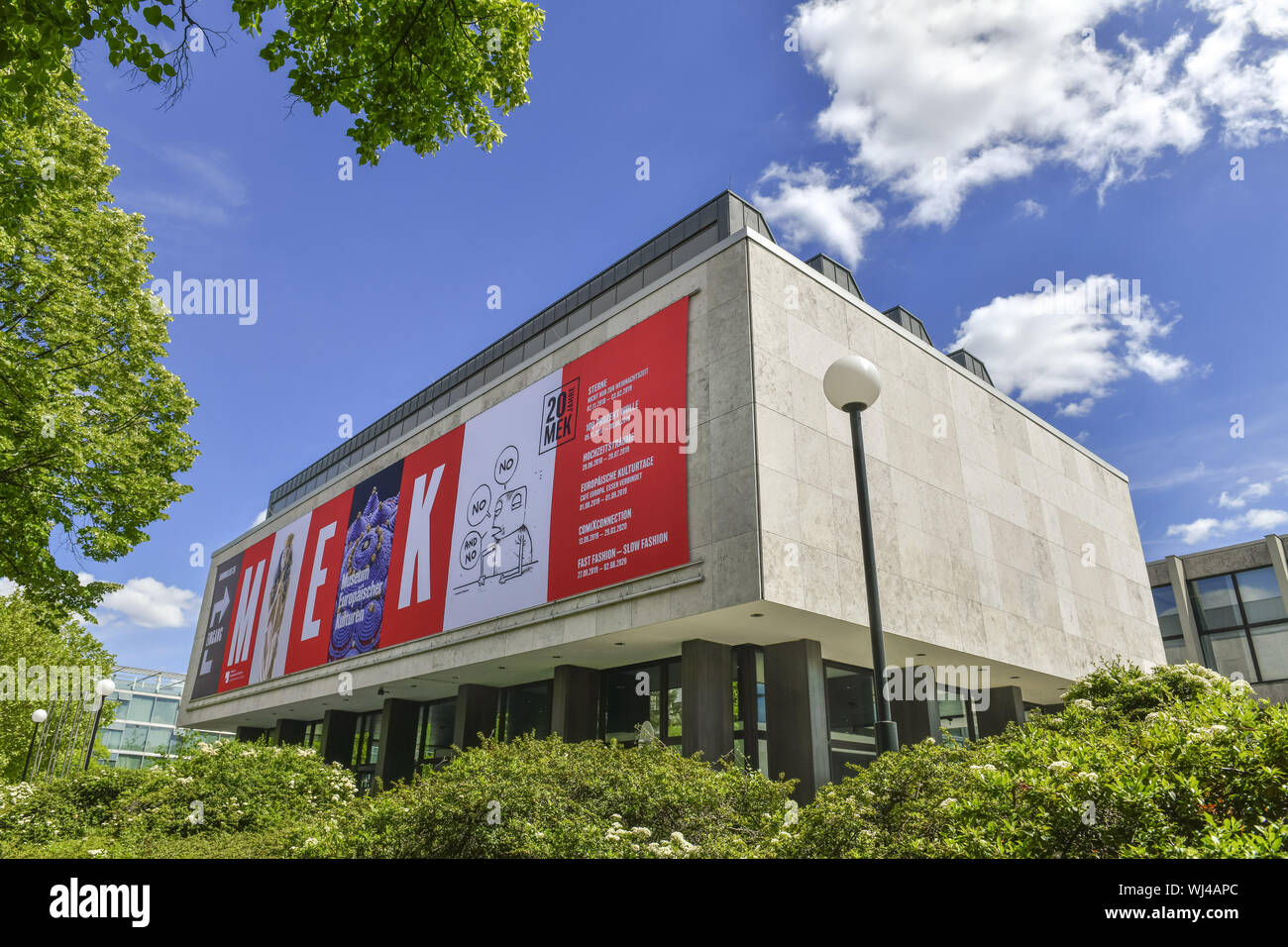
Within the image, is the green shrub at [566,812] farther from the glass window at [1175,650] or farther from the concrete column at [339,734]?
the glass window at [1175,650]

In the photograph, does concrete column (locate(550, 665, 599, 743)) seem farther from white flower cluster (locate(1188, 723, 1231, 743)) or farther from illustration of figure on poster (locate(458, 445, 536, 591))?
white flower cluster (locate(1188, 723, 1231, 743))

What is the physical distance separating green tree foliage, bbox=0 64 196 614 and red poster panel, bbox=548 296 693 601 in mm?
9075

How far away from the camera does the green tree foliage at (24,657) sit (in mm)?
36031

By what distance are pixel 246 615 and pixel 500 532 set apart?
836 inches

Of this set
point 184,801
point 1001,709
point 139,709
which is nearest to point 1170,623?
point 1001,709

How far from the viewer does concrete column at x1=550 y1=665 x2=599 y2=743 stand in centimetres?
2153

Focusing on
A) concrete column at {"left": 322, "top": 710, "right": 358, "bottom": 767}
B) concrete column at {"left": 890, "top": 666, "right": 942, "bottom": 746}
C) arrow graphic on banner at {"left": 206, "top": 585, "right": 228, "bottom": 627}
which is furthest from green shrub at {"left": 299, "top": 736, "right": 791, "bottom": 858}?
arrow graphic on banner at {"left": 206, "top": 585, "right": 228, "bottom": 627}

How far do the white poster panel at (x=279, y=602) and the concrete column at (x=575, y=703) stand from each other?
15756 mm

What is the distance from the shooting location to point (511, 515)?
2211 centimetres

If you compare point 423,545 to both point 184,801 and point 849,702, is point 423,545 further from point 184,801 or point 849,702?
point 849,702

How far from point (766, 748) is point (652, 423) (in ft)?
27.6
